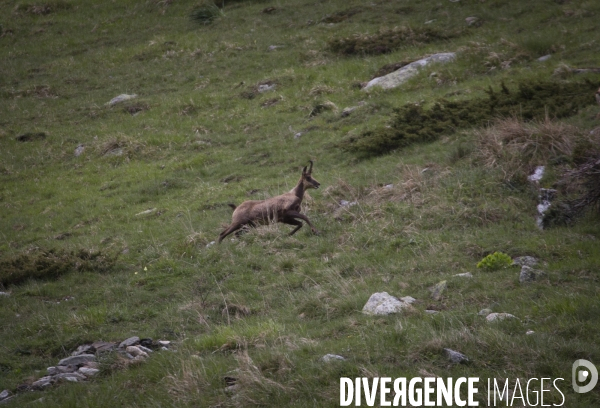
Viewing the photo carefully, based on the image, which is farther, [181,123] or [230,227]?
[181,123]

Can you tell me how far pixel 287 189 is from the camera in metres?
16.6

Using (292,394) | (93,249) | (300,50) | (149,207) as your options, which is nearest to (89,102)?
(300,50)

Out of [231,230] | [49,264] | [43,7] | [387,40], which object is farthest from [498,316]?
[43,7]

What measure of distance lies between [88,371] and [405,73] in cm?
1660

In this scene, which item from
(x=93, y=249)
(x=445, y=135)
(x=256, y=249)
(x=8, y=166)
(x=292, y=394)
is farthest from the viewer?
(x=8, y=166)

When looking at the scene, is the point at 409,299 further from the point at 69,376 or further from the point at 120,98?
the point at 120,98

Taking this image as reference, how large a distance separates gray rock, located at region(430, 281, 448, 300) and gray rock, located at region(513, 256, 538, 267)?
140 cm

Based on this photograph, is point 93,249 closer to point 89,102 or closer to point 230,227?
point 230,227

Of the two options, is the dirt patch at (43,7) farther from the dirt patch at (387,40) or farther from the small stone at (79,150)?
the dirt patch at (387,40)

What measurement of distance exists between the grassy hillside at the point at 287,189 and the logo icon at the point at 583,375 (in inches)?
4.6

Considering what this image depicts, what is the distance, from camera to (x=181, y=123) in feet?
75.7

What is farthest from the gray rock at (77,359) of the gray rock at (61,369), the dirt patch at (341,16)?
the dirt patch at (341,16)

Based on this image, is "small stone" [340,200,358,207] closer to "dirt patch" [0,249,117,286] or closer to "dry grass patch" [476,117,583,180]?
"dry grass patch" [476,117,583,180]

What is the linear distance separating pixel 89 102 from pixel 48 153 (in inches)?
168
